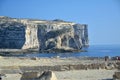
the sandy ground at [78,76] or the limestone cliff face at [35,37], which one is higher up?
the sandy ground at [78,76]

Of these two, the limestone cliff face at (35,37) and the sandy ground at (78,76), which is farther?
the limestone cliff face at (35,37)

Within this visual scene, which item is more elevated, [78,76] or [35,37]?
[78,76]

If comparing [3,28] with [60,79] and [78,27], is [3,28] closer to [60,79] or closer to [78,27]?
[78,27]

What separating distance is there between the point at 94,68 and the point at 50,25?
122812 millimetres

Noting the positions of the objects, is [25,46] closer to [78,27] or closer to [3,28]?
[3,28]

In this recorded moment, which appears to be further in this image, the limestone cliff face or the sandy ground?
the limestone cliff face

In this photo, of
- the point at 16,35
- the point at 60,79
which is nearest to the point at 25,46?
the point at 16,35

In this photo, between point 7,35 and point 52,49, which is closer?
point 52,49

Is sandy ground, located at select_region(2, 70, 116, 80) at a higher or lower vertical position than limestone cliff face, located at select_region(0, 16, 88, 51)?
higher

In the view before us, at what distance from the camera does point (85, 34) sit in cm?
18000

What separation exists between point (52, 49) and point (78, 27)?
52.6m

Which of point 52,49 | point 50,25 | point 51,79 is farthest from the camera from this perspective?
point 50,25

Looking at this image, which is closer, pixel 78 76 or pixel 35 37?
pixel 78 76

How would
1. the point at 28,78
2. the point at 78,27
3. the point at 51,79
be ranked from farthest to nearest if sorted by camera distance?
1. the point at 78,27
2. the point at 28,78
3. the point at 51,79
